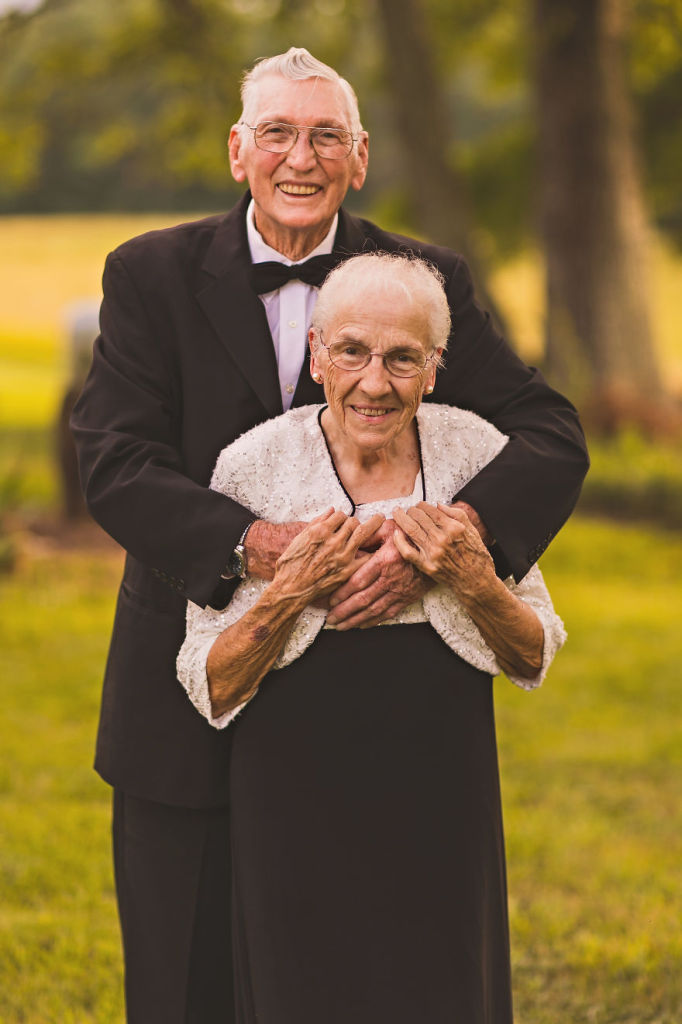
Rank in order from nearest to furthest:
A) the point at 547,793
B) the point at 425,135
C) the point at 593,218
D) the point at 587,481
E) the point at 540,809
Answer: the point at 540,809
the point at 547,793
the point at 587,481
the point at 593,218
the point at 425,135

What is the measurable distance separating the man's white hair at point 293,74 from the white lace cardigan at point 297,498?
24.6 inches

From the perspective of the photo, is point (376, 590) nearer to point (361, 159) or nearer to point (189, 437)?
point (189, 437)

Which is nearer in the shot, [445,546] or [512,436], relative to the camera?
[445,546]

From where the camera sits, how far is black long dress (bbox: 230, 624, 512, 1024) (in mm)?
2441

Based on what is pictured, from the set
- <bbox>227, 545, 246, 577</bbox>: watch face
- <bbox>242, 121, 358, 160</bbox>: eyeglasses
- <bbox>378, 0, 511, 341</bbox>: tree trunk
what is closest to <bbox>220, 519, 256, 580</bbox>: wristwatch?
<bbox>227, 545, 246, 577</bbox>: watch face

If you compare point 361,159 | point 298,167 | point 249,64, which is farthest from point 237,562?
point 249,64

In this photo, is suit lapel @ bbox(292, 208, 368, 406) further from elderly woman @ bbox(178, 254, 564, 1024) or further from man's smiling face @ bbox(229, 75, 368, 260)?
elderly woman @ bbox(178, 254, 564, 1024)

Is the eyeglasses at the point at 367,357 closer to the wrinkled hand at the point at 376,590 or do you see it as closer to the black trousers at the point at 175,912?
the wrinkled hand at the point at 376,590

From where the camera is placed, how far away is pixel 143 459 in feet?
8.21

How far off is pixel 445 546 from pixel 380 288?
1.65ft

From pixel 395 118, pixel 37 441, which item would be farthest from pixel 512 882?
pixel 37 441

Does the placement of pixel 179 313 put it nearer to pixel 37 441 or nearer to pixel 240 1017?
pixel 240 1017

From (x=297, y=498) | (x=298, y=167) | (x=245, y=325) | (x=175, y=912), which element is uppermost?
(x=298, y=167)

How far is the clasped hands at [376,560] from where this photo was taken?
2359 millimetres
